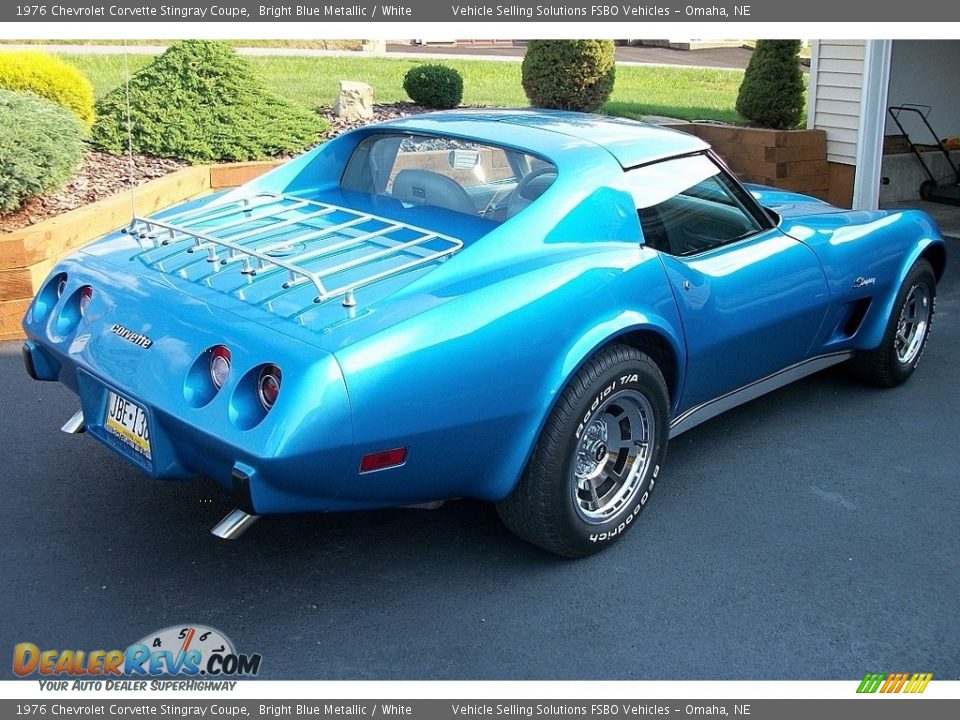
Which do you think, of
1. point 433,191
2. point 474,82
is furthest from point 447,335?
point 474,82

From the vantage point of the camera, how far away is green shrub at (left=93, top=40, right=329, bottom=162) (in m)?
8.14

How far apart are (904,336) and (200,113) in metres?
5.78

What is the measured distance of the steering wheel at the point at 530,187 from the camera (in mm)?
3797

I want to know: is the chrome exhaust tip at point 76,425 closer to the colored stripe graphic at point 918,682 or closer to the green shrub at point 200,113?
the colored stripe graphic at point 918,682

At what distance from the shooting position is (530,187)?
3844mm

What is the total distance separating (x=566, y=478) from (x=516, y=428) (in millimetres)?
303

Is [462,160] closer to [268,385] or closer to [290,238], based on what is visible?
[290,238]

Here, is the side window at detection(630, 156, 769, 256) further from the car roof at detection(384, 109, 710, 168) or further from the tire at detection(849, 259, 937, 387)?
the tire at detection(849, 259, 937, 387)

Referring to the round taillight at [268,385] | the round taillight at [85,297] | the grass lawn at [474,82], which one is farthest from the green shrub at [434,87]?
the round taillight at [268,385]

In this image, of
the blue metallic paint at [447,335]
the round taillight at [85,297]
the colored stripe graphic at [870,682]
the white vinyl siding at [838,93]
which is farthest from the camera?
the white vinyl siding at [838,93]

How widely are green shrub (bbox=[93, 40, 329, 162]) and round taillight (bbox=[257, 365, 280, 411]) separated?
5684 millimetres

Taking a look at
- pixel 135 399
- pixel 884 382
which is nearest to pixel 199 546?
pixel 135 399

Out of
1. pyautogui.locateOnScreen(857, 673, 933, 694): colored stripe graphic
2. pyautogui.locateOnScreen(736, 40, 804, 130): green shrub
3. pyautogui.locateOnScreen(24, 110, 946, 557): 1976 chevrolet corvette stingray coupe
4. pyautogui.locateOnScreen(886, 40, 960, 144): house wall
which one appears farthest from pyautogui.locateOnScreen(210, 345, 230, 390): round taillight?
pyautogui.locateOnScreen(886, 40, 960, 144): house wall

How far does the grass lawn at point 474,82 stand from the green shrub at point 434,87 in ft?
1.44
